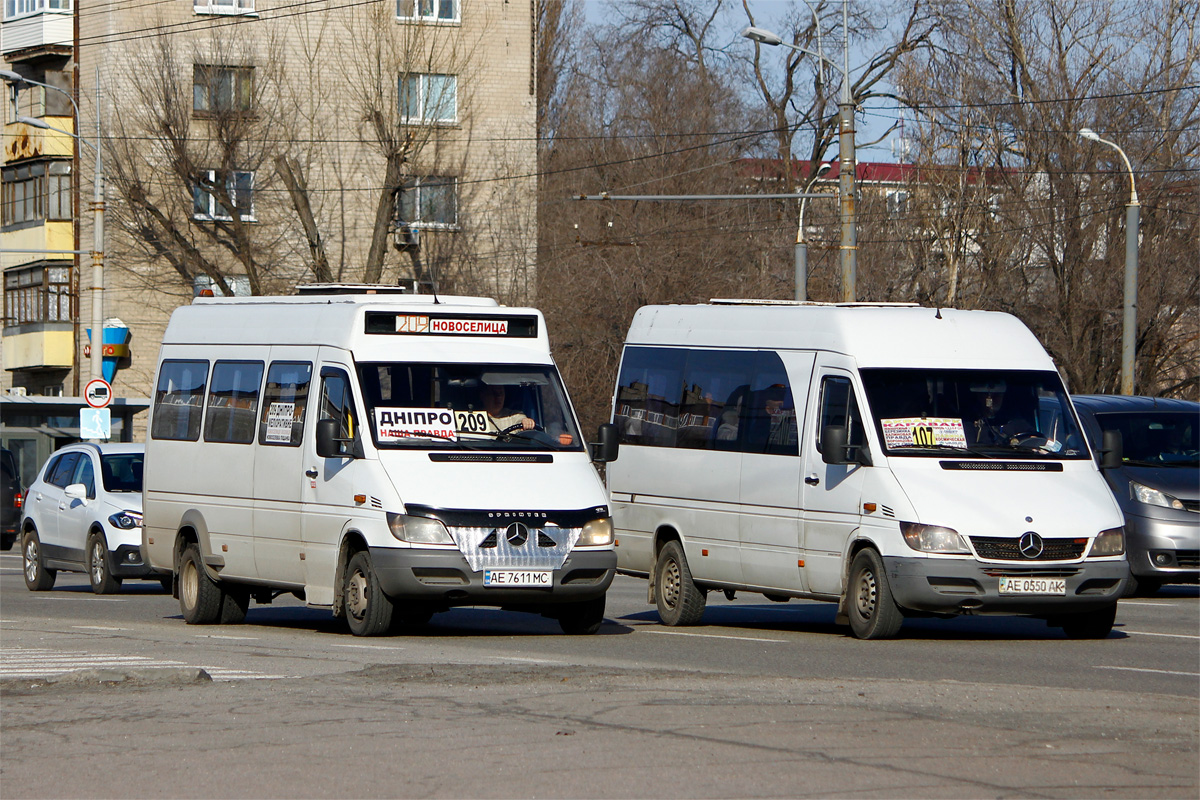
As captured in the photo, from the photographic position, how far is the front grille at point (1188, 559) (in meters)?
18.0

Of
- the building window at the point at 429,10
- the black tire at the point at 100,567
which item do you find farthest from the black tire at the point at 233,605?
the building window at the point at 429,10

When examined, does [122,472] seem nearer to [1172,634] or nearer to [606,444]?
[606,444]

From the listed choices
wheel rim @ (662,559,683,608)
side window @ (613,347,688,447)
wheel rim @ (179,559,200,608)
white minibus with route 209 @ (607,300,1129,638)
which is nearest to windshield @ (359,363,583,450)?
white minibus with route 209 @ (607,300,1129,638)

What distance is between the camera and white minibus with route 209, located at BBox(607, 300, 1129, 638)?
524 inches

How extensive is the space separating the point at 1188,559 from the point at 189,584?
921 centimetres

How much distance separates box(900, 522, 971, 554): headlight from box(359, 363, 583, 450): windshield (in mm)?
2710

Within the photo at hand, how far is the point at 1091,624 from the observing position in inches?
559

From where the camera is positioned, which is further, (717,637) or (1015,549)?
(717,637)

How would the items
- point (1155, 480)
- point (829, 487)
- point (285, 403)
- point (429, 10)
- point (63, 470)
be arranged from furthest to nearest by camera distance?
point (429, 10)
point (63, 470)
point (1155, 480)
point (285, 403)
point (829, 487)

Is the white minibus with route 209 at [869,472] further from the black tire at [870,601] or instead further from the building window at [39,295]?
the building window at [39,295]

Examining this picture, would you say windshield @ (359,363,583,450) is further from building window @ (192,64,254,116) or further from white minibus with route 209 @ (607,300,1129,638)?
building window @ (192,64,254,116)

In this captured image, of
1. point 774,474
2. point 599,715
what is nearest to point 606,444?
point 774,474

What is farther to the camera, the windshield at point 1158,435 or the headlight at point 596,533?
the windshield at point 1158,435

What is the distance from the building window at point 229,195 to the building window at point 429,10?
6161 mm
